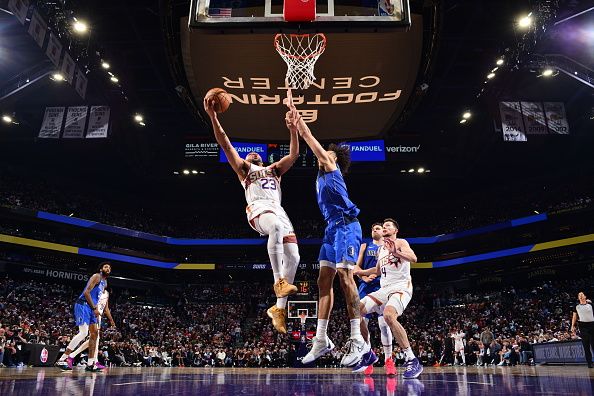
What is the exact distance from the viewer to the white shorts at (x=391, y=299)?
19.7 feet

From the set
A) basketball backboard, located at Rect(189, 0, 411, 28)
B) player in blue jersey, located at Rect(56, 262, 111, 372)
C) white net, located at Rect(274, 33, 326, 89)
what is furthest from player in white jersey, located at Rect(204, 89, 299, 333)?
player in blue jersey, located at Rect(56, 262, 111, 372)

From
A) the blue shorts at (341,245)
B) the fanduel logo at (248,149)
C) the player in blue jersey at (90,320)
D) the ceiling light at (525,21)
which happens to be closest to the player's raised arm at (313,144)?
the blue shorts at (341,245)

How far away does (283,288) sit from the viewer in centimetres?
463

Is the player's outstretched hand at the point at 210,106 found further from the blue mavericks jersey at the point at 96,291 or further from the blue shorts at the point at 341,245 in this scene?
the blue mavericks jersey at the point at 96,291

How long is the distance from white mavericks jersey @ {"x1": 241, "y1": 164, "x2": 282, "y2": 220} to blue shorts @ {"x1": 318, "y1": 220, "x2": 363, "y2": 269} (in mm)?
768

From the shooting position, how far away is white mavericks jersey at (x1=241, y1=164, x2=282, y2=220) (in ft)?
16.7

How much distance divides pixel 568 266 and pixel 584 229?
2484 mm

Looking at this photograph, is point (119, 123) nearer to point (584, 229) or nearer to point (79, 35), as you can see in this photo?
point (79, 35)

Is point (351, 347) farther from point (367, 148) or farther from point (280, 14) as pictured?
point (367, 148)

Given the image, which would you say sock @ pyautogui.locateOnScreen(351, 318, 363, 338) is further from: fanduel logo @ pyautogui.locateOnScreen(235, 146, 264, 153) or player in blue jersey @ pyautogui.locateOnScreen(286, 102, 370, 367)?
fanduel logo @ pyautogui.locateOnScreen(235, 146, 264, 153)

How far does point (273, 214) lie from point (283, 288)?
847mm

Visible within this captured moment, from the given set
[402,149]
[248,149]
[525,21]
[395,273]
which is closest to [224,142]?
[395,273]

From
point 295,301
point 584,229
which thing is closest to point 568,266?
point 584,229

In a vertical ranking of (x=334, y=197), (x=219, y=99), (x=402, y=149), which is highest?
(x=402, y=149)
